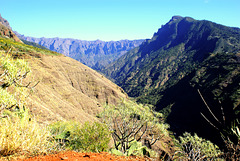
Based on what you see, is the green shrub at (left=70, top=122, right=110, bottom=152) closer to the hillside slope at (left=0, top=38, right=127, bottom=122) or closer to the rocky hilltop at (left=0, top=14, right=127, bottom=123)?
the hillside slope at (left=0, top=38, right=127, bottom=122)

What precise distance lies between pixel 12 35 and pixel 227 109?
140 m

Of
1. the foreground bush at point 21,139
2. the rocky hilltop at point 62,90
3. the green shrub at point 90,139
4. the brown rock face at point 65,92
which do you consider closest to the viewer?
the foreground bush at point 21,139

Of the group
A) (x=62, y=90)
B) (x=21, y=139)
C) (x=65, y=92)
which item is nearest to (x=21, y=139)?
(x=21, y=139)

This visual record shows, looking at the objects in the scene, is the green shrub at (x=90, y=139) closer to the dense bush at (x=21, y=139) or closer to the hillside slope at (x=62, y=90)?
the dense bush at (x=21, y=139)

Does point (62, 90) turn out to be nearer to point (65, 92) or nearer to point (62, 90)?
point (62, 90)

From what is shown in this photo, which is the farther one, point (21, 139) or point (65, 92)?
point (65, 92)

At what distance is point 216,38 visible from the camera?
648 ft

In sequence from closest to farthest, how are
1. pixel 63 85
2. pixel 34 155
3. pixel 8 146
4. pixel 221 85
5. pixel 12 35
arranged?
pixel 8 146 → pixel 34 155 → pixel 63 85 → pixel 221 85 → pixel 12 35

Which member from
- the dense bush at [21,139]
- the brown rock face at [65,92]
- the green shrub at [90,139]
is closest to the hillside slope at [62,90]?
the brown rock face at [65,92]

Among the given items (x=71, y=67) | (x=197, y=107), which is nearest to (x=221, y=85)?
A: (x=197, y=107)

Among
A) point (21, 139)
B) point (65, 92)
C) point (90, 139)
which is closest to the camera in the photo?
point (21, 139)

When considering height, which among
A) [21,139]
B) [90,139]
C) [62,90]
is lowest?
[90,139]

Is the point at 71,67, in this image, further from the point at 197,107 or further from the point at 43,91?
the point at 197,107

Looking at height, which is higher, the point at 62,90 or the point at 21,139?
the point at 21,139
